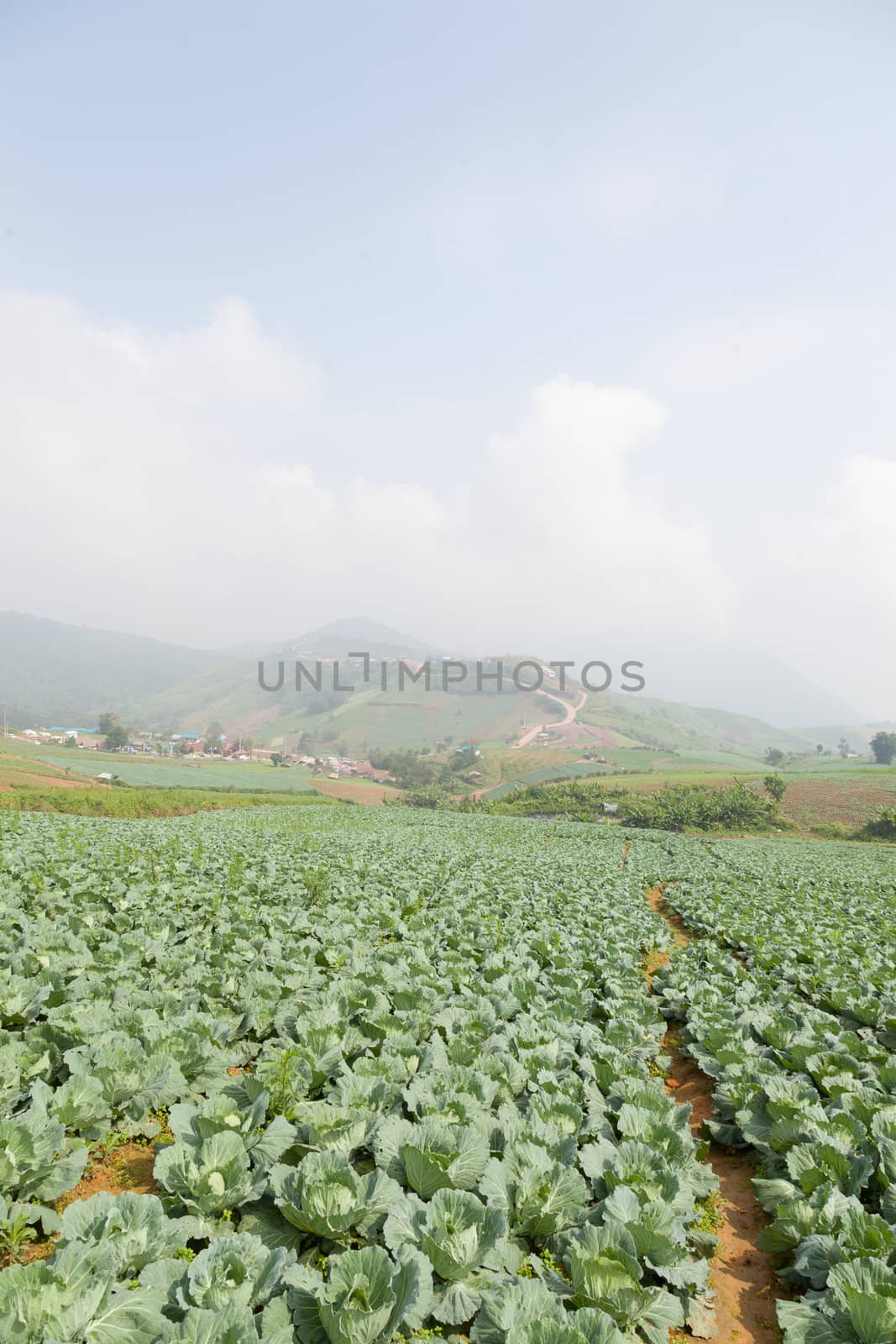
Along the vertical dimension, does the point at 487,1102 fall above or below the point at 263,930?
above

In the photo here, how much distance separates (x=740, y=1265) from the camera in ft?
16.7

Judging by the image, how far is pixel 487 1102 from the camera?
562 cm

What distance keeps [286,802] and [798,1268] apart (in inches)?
2721

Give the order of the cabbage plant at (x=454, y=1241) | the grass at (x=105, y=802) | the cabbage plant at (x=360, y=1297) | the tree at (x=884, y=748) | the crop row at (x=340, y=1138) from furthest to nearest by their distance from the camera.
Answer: the tree at (x=884, y=748)
the grass at (x=105, y=802)
the cabbage plant at (x=454, y=1241)
the crop row at (x=340, y=1138)
the cabbage plant at (x=360, y=1297)

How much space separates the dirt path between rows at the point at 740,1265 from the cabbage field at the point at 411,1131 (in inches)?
7.9

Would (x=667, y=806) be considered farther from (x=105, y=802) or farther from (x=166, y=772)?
(x=166, y=772)

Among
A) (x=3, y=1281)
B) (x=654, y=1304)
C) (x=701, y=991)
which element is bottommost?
(x=701, y=991)

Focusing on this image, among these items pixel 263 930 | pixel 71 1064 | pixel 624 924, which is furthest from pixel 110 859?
pixel 624 924

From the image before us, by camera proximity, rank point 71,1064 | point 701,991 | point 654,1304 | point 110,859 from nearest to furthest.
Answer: point 654,1304
point 71,1064
point 701,991
point 110,859

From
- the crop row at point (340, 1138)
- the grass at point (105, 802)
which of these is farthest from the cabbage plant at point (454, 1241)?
the grass at point (105, 802)

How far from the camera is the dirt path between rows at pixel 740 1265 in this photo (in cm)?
443

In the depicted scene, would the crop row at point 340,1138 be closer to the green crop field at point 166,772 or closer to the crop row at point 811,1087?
the crop row at point 811,1087

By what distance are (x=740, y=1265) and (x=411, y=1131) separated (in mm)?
3339

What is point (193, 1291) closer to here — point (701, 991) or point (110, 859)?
point (701, 991)
